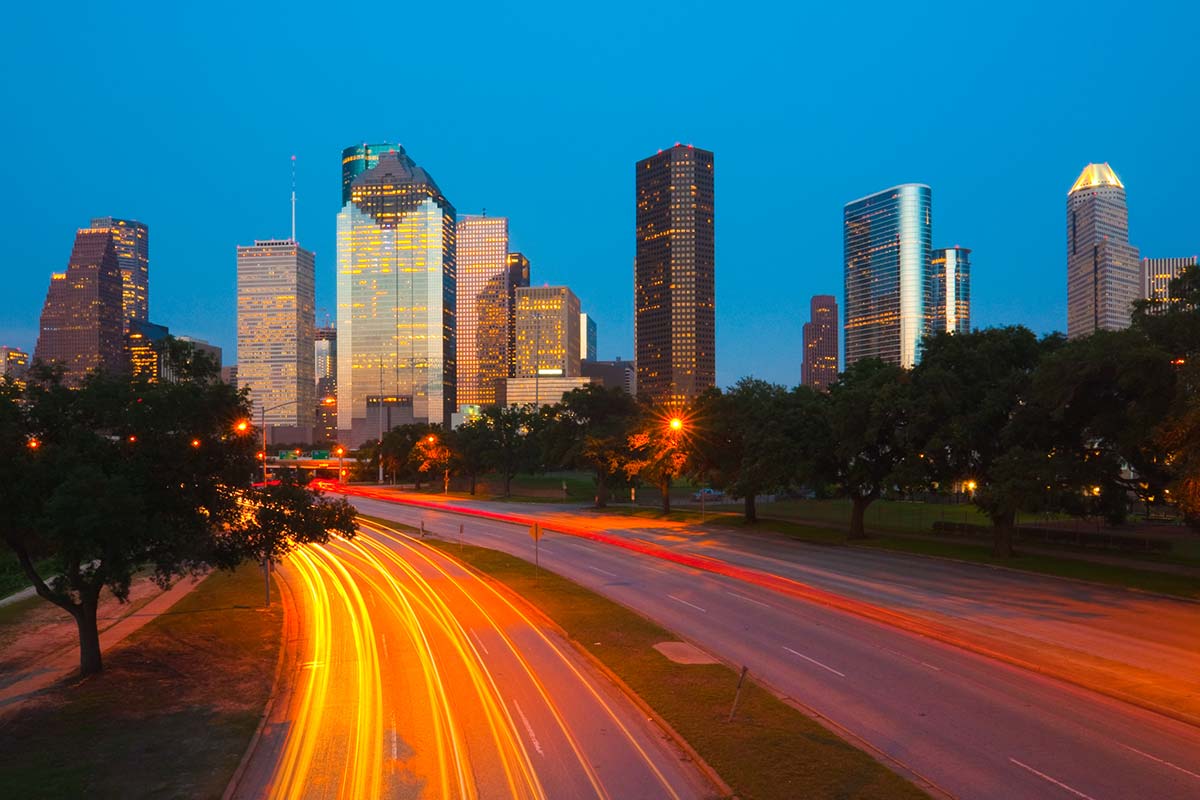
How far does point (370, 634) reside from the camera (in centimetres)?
2434

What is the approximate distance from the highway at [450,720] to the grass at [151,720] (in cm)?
74

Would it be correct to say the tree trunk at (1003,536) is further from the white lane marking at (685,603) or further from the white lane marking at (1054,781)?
the white lane marking at (1054,781)

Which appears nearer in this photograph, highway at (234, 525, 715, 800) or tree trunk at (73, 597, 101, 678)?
Answer: highway at (234, 525, 715, 800)

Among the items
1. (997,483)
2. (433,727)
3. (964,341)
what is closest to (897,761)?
(433,727)

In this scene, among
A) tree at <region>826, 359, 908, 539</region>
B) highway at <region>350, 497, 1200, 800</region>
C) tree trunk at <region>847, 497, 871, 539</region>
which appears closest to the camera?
highway at <region>350, 497, 1200, 800</region>

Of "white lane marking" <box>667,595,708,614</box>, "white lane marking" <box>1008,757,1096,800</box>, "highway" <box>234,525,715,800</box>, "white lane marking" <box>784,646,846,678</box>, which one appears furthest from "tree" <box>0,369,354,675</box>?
"white lane marking" <box>1008,757,1096,800</box>

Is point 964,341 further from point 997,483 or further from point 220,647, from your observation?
point 220,647

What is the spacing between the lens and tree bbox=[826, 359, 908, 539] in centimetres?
4172

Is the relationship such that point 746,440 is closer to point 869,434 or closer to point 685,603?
point 869,434

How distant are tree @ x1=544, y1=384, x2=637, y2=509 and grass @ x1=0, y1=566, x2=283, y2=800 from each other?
176 feet

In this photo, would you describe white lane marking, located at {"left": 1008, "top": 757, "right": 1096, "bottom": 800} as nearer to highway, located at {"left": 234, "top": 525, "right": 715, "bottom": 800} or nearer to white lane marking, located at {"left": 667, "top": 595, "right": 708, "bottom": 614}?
highway, located at {"left": 234, "top": 525, "right": 715, "bottom": 800}

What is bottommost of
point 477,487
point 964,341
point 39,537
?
point 477,487

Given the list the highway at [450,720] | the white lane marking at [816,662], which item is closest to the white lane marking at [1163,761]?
the white lane marking at [816,662]

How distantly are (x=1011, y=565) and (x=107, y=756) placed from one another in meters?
36.1
